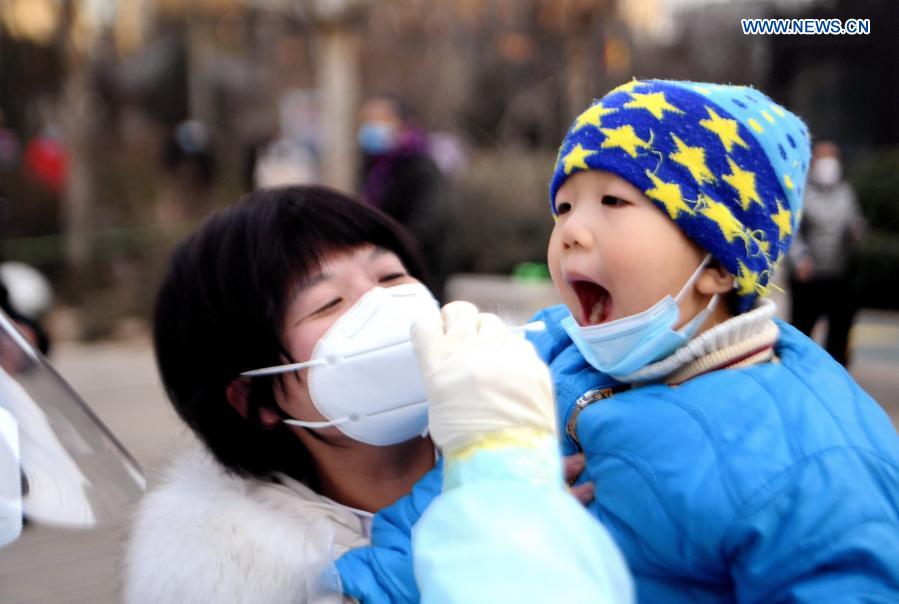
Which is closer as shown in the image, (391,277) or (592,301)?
(592,301)

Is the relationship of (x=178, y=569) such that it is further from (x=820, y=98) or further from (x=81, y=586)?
(x=820, y=98)

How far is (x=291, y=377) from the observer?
1.75 meters

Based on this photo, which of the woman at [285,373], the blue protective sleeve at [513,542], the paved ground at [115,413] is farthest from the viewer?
the woman at [285,373]

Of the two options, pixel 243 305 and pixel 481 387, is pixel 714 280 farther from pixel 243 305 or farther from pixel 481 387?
pixel 243 305

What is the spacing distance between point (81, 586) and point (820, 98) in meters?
1.81

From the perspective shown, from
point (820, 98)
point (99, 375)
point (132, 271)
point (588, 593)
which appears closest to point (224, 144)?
point (132, 271)

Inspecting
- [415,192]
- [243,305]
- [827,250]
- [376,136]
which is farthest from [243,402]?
[376,136]

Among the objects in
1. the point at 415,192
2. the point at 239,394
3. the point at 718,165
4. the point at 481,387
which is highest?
the point at 718,165

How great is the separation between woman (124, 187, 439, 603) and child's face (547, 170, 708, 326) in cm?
34

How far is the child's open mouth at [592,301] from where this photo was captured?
5.07 feet

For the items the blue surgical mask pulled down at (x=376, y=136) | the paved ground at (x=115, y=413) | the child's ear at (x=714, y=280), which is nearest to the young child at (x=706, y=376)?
the child's ear at (x=714, y=280)

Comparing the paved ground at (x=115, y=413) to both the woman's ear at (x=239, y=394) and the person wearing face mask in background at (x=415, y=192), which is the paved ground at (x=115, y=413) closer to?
the woman's ear at (x=239, y=394)

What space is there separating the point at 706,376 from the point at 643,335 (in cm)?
11

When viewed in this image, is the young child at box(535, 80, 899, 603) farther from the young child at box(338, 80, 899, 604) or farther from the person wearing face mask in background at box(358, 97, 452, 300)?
the person wearing face mask in background at box(358, 97, 452, 300)
